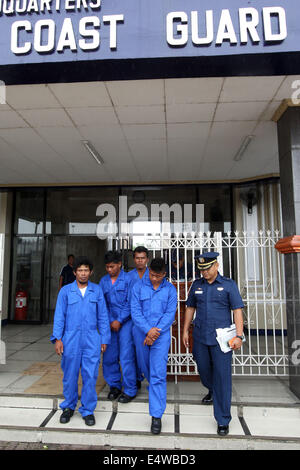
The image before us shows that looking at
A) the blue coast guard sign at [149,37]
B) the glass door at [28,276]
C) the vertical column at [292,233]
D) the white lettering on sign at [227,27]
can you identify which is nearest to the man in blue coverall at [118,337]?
the vertical column at [292,233]

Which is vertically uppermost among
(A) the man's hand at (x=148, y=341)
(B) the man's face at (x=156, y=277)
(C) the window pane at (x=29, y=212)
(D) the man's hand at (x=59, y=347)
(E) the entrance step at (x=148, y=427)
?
(C) the window pane at (x=29, y=212)

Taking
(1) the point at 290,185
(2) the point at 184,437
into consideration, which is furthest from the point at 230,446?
(1) the point at 290,185

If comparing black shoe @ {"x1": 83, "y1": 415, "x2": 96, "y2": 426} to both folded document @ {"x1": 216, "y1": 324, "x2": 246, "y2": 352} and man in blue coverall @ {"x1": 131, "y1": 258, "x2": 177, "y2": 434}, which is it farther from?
folded document @ {"x1": 216, "y1": 324, "x2": 246, "y2": 352}

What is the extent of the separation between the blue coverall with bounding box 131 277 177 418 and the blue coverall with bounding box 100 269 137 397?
A: 239mm

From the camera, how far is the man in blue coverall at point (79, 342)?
3035 millimetres

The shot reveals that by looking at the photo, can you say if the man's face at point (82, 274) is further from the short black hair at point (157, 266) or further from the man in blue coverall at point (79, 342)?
the short black hair at point (157, 266)

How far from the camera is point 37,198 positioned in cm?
796

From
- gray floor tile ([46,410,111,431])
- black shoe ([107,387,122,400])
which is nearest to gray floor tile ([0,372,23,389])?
gray floor tile ([46,410,111,431])

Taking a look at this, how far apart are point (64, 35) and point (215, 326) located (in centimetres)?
314

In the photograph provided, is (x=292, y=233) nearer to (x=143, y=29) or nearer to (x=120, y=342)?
(x=120, y=342)

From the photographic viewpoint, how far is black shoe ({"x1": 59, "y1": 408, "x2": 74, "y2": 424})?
9.94ft

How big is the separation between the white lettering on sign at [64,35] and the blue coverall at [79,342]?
238 cm

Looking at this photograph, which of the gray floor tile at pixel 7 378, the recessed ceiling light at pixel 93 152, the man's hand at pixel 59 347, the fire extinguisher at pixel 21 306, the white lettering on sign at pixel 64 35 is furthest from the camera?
the fire extinguisher at pixel 21 306

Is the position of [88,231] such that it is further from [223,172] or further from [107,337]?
[107,337]
